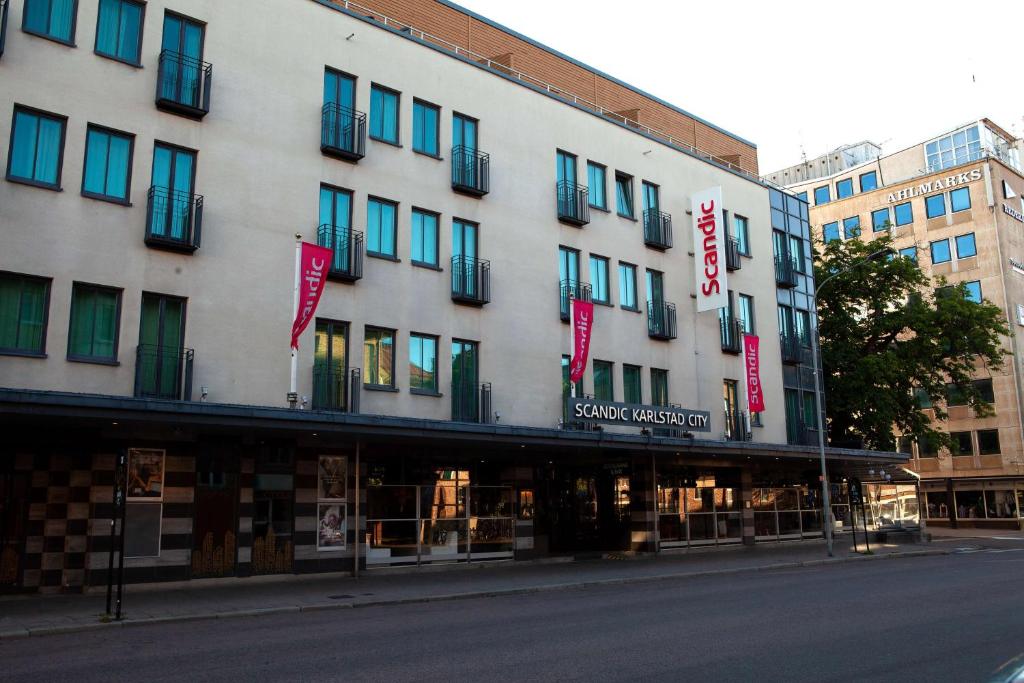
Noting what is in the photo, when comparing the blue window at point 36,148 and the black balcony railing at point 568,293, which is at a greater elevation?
the blue window at point 36,148

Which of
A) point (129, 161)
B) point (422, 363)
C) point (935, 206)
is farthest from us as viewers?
point (935, 206)

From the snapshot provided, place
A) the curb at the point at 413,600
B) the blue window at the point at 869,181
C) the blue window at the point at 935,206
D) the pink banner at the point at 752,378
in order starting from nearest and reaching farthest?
the curb at the point at 413,600
the pink banner at the point at 752,378
the blue window at the point at 935,206
the blue window at the point at 869,181

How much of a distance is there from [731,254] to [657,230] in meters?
4.77

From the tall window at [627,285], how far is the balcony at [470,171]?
7088mm

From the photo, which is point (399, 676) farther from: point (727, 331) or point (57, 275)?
point (727, 331)

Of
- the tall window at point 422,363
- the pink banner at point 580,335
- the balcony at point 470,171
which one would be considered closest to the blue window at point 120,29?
the balcony at point 470,171

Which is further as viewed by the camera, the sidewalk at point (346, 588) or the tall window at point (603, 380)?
the tall window at point (603, 380)

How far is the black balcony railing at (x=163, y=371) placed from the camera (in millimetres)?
20938

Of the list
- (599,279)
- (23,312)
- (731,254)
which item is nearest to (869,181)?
(731,254)

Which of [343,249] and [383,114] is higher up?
[383,114]

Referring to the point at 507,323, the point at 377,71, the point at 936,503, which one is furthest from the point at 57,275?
the point at 936,503

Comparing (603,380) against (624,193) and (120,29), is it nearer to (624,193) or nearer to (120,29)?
(624,193)

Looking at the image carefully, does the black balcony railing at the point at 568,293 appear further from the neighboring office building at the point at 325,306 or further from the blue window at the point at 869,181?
the blue window at the point at 869,181

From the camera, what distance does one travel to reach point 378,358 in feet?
83.8
